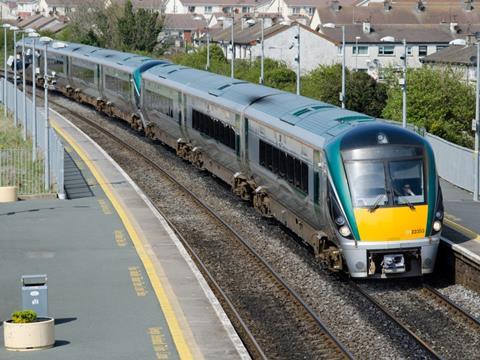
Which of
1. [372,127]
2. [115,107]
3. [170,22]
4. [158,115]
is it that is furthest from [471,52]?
[170,22]

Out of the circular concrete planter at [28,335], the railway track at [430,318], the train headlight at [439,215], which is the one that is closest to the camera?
the circular concrete planter at [28,335]

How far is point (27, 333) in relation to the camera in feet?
57.4

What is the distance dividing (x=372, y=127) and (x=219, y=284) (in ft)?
14.8

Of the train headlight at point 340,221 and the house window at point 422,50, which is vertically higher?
the house window at point 422,50

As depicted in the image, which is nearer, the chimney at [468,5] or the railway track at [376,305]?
the railway track at [376,305]

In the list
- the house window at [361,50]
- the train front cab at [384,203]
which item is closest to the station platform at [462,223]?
the train front cab at [384,203]

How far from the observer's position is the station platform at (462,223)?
927 inches

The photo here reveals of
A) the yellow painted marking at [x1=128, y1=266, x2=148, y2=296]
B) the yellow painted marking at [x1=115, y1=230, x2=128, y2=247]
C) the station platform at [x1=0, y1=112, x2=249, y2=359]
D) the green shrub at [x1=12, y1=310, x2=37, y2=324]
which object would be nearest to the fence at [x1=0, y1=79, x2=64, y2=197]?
the station platform at [x1=0, y1=112, x2=249, y2=359]

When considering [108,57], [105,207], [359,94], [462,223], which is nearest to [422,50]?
[359,94]

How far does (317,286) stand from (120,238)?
620 centimetres

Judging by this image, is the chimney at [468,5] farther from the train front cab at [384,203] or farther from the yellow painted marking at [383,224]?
the yellow painted marking at [383,224]

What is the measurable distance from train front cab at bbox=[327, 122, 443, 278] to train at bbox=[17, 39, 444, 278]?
0.02 meters

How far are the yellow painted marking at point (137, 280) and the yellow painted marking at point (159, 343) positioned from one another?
272 centimetres

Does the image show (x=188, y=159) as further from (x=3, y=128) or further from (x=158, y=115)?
(x=3, y=128)
